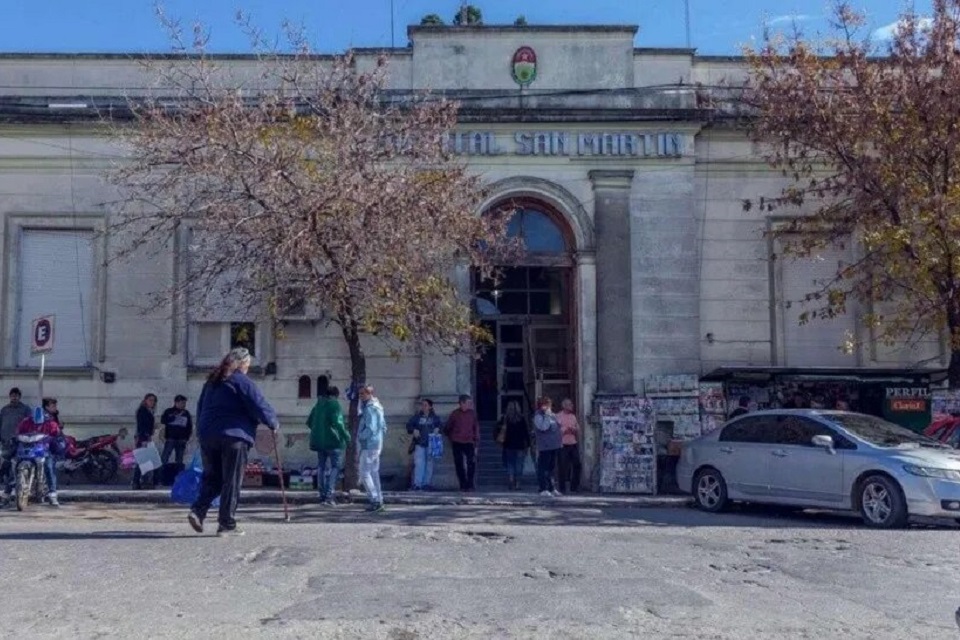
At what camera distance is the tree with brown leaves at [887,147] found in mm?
17078

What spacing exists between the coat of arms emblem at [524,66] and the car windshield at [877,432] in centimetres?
901

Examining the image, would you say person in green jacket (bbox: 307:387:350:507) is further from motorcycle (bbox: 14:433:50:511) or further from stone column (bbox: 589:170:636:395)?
stone column (bbox: 589:170:636:395)

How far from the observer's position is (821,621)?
779 centimetres

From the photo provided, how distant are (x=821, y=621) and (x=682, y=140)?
1476 cm

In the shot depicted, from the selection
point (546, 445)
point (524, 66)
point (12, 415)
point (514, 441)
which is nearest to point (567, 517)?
point (546, 445)

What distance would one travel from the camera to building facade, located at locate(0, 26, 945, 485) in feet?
69.1

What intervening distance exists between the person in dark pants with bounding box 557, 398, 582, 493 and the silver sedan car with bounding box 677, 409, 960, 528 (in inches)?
113

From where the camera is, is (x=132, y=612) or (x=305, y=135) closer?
(x=132, y=612)

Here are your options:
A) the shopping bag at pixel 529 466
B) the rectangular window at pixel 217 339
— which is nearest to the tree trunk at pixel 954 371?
the shopping bag at pixel 529 466

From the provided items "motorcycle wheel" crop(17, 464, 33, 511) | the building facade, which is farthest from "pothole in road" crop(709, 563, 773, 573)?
the building facade

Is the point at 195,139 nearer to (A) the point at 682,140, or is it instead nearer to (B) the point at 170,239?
(B) the point at 170,239

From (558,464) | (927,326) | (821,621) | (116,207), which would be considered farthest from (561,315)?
(821,621)

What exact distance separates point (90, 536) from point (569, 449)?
1019 centimetres

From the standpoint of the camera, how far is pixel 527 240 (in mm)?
21938
